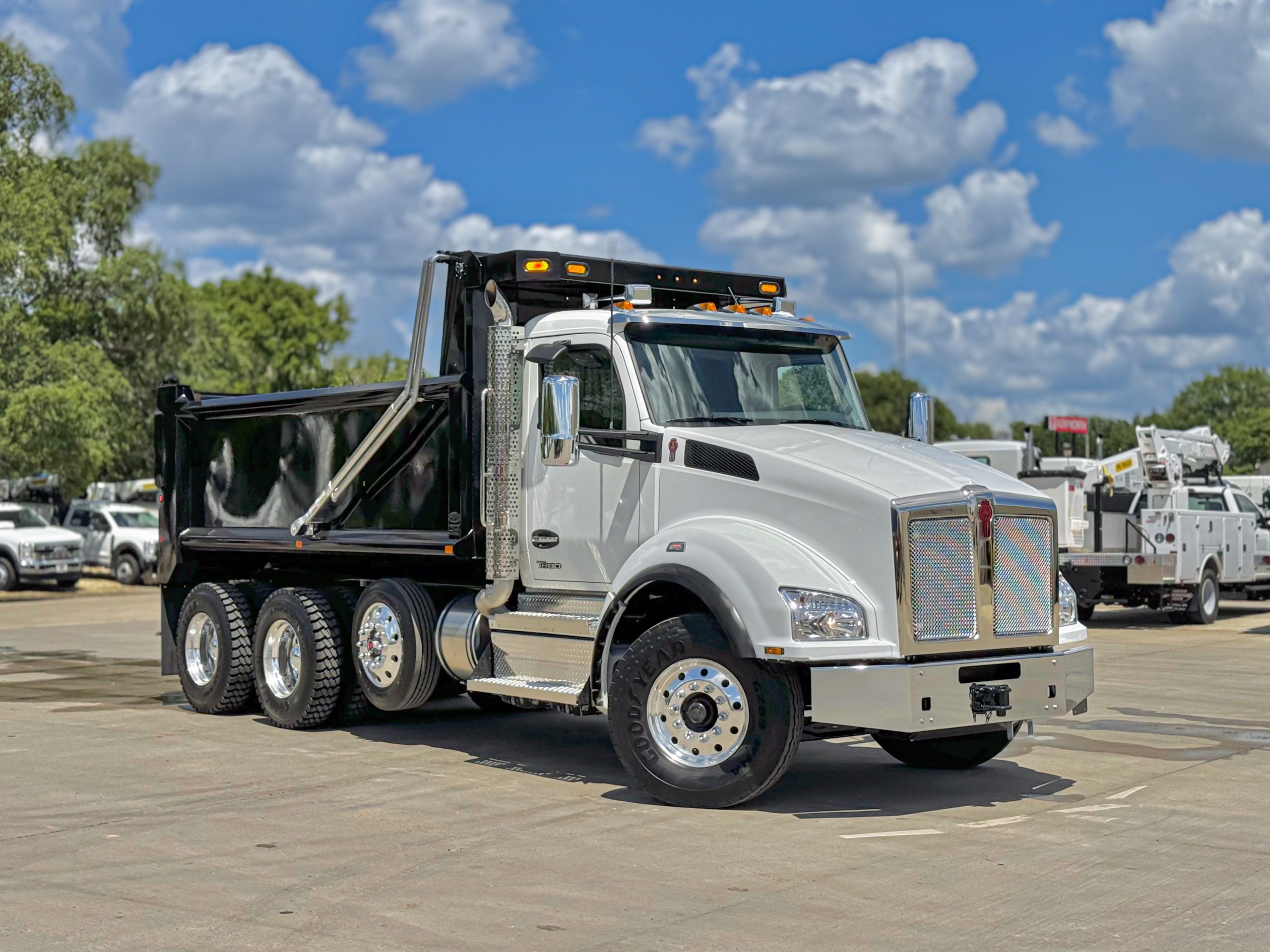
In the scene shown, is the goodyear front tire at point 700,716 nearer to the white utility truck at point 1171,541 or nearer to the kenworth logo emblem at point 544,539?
the kenworth logo emblem at point 544,539

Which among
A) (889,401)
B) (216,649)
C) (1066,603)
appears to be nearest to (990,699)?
(1066,603)

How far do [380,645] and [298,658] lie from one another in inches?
38.5

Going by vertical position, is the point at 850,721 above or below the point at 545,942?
above

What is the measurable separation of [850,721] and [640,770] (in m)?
1.31

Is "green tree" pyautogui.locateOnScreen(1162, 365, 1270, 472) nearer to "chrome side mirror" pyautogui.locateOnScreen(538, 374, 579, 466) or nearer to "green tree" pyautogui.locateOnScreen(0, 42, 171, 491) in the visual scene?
"green tree" pyautogui.locateOnScreen(0, 42, 171, 491)

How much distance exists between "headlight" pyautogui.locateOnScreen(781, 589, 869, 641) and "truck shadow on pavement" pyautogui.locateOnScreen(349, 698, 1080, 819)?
1026 mm

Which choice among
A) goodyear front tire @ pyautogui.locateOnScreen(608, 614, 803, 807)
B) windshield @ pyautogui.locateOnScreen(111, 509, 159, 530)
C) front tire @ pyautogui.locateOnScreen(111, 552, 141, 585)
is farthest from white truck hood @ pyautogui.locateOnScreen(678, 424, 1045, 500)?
windshield @ pyautogui.locateOnScreen(111, 509, 159, 530)

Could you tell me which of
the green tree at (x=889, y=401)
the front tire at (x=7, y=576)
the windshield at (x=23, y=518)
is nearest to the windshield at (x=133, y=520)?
the windshield at (x=23, y=518)

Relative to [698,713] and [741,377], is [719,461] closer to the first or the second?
[741,377]

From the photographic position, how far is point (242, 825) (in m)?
8.13

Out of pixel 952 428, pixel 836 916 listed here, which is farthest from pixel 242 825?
pixel 952 428

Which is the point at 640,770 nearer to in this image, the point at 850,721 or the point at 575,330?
the point at 850,721

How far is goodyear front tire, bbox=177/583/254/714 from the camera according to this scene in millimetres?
12391

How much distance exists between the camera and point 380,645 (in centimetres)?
1103
